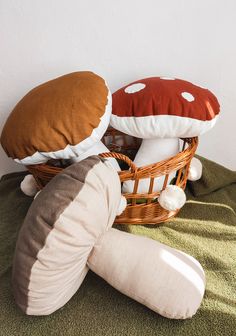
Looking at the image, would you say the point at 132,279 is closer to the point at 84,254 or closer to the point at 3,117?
the point at 84,254

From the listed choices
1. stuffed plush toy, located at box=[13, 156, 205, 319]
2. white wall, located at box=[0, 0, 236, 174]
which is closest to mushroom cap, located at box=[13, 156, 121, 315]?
stuffed plush toy, located at box=[13, 156, 205, 319]

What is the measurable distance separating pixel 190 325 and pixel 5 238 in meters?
0.50

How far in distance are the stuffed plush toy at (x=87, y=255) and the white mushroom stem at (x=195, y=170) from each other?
0.31 meters

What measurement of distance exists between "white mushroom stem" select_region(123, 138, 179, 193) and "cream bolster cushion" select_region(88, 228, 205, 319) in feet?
0.59

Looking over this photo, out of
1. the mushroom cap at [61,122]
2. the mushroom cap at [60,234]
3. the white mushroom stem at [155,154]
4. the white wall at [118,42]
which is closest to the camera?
the mushroom cap at [60,234]

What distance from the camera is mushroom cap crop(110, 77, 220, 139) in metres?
0.68

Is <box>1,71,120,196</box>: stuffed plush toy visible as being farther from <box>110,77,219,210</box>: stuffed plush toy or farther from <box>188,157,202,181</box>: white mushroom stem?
<box>188,157,202,181</box>: white mushroom stem

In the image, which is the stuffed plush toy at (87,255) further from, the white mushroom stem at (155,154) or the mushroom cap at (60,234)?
the white mushroom stem at (155,154)

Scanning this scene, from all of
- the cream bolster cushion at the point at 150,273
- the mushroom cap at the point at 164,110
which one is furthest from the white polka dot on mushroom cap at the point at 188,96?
the cream bolster cushion at the point at 150,273

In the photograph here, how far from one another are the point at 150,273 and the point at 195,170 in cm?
40

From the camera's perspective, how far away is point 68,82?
2.27 feet

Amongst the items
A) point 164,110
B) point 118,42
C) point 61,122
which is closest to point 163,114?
point 164,110

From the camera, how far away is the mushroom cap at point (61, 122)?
0.63 m

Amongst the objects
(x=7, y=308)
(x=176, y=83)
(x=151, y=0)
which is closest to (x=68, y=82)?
(x=176, y=83)
